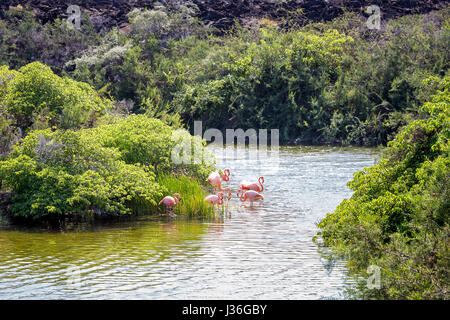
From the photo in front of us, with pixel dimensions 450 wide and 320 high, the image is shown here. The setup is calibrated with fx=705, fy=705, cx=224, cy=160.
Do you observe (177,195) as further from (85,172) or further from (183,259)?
(183,259)

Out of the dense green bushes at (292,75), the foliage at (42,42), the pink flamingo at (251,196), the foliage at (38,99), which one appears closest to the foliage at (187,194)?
the pink flamingo at (251,196)

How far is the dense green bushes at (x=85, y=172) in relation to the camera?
1388 centimetres

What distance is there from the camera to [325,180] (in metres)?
20.4

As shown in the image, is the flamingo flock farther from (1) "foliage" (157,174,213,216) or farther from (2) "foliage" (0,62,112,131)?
(2) "foliage" (0,62,112,131)

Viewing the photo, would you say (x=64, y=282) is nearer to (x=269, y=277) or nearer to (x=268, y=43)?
(x=269, y=277)

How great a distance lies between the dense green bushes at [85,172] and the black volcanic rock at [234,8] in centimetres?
3038

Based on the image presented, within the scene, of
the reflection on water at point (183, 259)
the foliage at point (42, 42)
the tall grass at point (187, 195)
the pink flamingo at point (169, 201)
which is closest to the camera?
the reflection on water at point (183, 259)

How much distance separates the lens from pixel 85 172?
14.1 meters

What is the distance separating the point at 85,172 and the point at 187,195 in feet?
8.45

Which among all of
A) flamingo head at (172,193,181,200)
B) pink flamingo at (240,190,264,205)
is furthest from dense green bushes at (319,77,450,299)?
pink flamingo at (240,190,264,205)

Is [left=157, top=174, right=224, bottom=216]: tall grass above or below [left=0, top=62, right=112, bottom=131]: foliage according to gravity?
below

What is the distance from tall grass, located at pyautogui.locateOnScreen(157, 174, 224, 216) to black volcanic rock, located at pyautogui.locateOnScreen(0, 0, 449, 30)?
30469 mm

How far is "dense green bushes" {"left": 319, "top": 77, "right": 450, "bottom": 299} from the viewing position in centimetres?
→ 833

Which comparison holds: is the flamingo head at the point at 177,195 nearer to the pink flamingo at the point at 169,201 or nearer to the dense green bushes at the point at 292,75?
the pink flamingo at the point at 169,201
